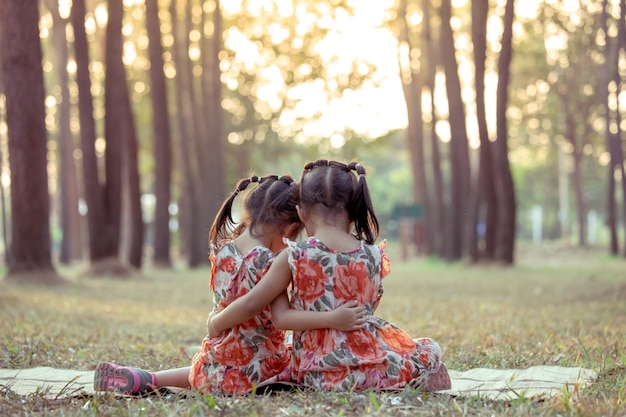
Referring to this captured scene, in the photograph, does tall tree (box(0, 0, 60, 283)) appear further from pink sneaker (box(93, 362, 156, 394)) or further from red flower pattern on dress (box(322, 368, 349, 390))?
red flower pattern on dress (box(322, 368, 349, 390))

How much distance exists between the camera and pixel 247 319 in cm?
428

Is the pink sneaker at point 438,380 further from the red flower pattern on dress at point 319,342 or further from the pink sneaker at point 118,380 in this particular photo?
the pink sneaker at point 118,380

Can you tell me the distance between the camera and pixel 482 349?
20.2 ft

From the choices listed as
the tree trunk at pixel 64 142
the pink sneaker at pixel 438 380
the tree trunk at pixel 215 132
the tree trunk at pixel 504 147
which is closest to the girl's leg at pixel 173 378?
the pink sneaker at pixel 438 380

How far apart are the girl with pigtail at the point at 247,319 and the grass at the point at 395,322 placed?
7.2 inches

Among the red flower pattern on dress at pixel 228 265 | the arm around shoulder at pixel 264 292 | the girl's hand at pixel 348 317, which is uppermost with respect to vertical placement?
the red flower pattern on dress at pixel 228 265

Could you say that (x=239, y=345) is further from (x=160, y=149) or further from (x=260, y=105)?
(x=260, y=105)

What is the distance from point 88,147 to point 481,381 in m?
13.2

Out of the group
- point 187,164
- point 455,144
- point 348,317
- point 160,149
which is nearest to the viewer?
point 348,317

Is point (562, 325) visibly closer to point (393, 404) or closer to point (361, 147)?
point (393, 404)

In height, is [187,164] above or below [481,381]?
above

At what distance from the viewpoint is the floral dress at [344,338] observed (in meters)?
4.16

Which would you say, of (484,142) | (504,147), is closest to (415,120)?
(484,142)

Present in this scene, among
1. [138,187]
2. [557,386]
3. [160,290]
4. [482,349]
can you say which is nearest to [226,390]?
[557,386]
